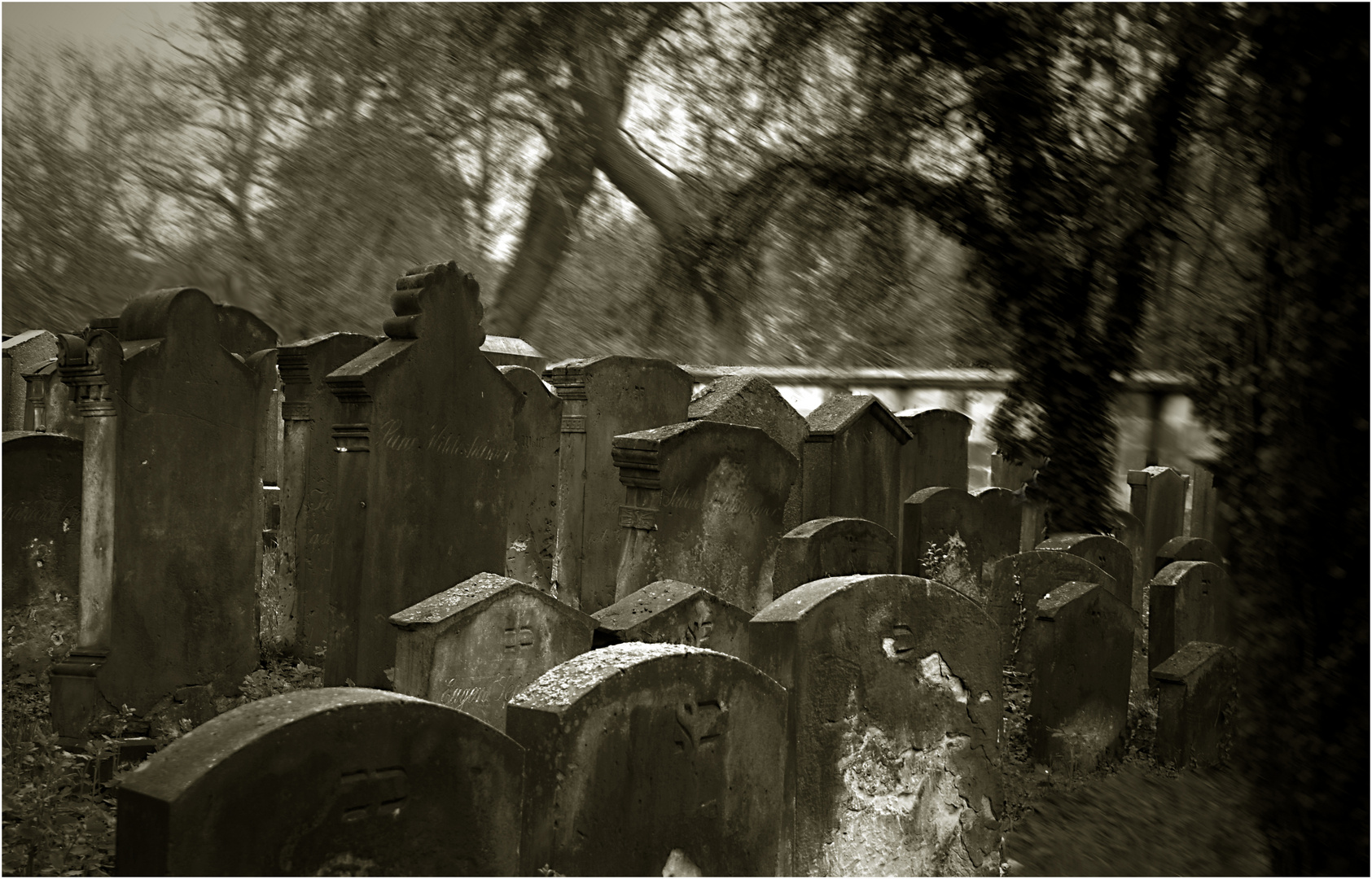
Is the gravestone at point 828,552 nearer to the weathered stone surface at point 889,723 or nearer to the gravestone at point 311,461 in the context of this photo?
the weathered stone surface at point 889,723

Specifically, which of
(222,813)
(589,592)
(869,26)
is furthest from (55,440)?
(869,26)

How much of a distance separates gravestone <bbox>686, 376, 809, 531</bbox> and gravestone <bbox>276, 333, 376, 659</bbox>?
234 centimetres

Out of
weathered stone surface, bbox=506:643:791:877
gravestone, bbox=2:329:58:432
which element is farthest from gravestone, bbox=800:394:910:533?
gravestone, bbox=2:329:58:432

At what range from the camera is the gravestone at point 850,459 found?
7359 mm

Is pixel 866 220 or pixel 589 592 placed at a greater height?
pixel 866 220

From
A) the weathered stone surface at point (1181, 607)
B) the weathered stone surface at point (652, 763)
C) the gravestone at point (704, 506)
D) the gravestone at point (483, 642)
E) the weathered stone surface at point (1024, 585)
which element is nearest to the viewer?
the weathered stone surface at point (652, 763)

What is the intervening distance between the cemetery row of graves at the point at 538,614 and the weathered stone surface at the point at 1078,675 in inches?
0.8

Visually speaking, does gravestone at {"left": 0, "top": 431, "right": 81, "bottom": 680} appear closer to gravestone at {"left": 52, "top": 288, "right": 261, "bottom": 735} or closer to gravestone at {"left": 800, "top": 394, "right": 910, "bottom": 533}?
gravestone at {"left": 52, "top": 288, "right": 261, "bottom": 735}

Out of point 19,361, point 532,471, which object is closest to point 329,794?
point 532,471

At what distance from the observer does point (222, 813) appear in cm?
231

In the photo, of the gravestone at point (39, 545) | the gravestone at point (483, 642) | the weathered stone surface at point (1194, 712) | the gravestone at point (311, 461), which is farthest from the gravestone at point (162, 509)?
the weathered stone surface at point (1194, 712)

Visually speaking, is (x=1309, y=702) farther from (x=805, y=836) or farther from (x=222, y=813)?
(x=222, y=813)

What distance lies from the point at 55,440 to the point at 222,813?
14.8 ft

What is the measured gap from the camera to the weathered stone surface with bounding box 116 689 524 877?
2.29 metres
